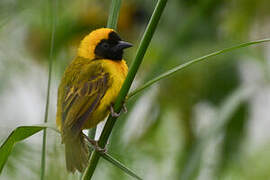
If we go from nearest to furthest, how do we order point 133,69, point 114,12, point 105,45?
point 133,69
point 114,12
point 105,45

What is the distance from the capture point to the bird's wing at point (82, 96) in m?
2.67

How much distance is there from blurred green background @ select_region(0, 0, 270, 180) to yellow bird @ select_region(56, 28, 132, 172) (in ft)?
0.34

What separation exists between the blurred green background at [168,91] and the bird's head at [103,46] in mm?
79

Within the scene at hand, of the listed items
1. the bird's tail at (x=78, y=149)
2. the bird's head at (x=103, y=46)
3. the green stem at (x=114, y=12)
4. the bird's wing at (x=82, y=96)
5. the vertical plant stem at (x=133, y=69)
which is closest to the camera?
the vertical plant stem at (x=133, y=69)

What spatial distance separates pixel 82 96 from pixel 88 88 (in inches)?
2.5

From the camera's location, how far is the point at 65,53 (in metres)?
2.63

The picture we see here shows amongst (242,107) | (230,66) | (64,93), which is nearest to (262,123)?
(242,107)

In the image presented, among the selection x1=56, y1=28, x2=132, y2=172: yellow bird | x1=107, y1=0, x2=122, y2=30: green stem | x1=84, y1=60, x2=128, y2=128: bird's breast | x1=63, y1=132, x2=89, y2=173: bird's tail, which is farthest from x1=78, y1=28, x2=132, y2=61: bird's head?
x1=107, y1=0, x2=122, y2=30: green stem

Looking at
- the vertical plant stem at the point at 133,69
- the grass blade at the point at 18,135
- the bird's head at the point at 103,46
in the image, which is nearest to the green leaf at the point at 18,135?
the grass blade at the point at 18,135

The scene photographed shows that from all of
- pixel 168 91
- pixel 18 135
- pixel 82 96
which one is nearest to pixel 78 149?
pixel 82 96

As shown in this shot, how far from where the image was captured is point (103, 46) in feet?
11.0

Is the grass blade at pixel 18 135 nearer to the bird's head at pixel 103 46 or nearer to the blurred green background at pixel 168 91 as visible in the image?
the blurred green background at pixel 168 91

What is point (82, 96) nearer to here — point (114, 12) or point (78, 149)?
point (78, 149)

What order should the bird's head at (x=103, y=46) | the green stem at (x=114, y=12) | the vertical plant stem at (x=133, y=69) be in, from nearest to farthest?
the vertical plant stem at (x=133, y=69) → the green stem at (x=114, y=12) → the bird's head at (x=103, y=46)
